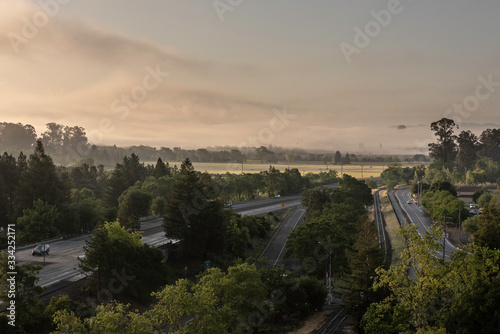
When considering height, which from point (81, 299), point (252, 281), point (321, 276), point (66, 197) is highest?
point (66, 197)

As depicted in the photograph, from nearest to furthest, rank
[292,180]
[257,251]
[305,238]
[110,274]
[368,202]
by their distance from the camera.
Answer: [110,274], [305,238], [257,251], [368,202], [292,180]

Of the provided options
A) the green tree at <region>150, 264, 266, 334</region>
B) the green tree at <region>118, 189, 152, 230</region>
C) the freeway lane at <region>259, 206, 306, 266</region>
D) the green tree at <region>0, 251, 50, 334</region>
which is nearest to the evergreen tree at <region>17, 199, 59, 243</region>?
the green tree at <region>118, 189, 152, 230</region>

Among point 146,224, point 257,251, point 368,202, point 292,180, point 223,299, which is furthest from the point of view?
point 292,180

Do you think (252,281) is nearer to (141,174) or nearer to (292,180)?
(141,174)

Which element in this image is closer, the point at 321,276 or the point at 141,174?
the point at 321,276

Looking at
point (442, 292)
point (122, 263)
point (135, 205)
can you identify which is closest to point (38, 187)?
point (135, 205)

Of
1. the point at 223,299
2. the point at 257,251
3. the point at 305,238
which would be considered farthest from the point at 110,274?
the point at 257,251

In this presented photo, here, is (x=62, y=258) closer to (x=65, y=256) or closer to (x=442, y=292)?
(x=65, y=256)

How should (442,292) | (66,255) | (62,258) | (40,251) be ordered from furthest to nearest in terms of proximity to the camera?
(66,255), (62,258), (40,251), (442,292)

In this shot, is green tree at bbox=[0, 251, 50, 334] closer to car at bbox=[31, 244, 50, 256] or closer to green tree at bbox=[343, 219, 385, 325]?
car at bbox=[31, 244, 50, 256]

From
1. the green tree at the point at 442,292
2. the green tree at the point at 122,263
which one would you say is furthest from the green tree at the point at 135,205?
the green tree at the point at 442,292
